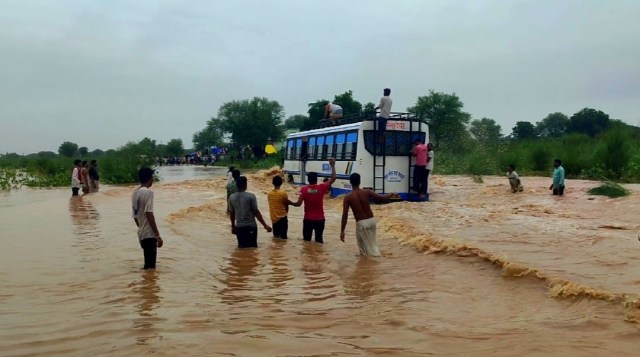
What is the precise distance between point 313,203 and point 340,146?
810 centimetres

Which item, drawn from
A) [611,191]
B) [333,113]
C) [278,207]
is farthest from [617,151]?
[278,207]

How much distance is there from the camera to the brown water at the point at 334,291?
16.9 ft

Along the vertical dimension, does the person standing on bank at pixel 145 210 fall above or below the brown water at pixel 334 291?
above

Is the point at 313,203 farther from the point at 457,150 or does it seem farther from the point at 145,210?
the point at 457,150

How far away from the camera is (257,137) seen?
2783 inches

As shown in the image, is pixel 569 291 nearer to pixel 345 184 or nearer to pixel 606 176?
pixel 345 184

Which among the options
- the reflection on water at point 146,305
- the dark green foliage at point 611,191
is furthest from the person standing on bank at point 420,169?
the reflection on water at point 146,305

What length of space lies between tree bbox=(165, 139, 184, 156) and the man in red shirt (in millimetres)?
89428

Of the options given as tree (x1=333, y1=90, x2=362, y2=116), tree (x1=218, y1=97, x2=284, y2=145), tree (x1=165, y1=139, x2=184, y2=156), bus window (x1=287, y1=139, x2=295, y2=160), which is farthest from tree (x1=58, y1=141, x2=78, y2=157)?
bus window (x1=287, y1=139, x2=295, y2=160)

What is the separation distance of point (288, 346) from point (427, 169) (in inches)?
510

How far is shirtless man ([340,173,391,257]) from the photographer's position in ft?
32.1

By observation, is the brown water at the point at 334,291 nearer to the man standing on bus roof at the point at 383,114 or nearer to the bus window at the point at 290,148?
the man standing on bus roof at the point at 383,114

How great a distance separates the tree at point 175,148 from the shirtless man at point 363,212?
3582 inches

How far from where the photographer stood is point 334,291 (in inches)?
295
